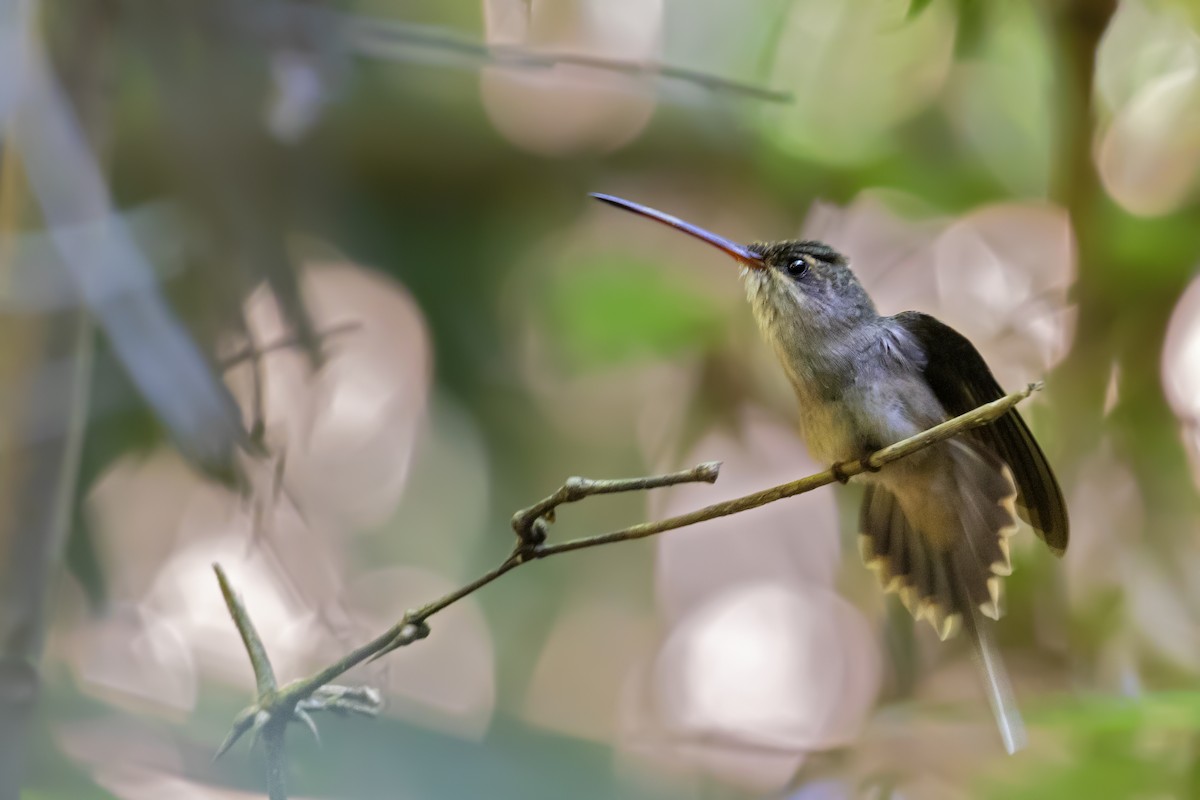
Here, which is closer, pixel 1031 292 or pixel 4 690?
pixel 4 690

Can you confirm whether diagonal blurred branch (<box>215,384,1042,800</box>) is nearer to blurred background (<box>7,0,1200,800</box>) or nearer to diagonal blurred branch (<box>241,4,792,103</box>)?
blurred background (<box>7,0,1200,800</box>)

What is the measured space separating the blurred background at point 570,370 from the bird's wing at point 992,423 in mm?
167

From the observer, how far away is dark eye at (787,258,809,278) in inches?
20.7

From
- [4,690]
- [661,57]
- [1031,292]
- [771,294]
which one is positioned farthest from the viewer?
[661,57]

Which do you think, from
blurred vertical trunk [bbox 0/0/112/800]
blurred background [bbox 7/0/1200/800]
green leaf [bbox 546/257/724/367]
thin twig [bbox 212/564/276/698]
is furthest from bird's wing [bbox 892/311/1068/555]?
blurred vertical trunk [bbox 0/0/112/800]

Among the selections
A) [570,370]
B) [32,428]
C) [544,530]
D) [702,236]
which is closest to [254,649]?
[544,530]

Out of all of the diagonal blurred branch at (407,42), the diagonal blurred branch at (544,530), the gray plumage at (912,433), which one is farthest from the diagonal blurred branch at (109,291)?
the gray plumage at (912,433)

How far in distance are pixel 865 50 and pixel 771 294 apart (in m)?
0.41

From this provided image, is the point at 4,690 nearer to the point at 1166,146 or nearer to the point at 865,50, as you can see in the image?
the point at 865,50

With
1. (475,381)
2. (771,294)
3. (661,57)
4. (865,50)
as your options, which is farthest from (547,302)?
(771,294)

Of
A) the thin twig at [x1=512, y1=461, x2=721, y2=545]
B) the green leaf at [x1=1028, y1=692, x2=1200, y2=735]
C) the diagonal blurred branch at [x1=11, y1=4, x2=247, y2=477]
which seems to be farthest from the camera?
the diagonal blurred branch at [x1=11, y1=4, x2=247, y2=477]

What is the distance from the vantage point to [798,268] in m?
0.53

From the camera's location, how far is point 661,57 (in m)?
0.91

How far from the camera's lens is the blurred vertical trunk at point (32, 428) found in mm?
650
